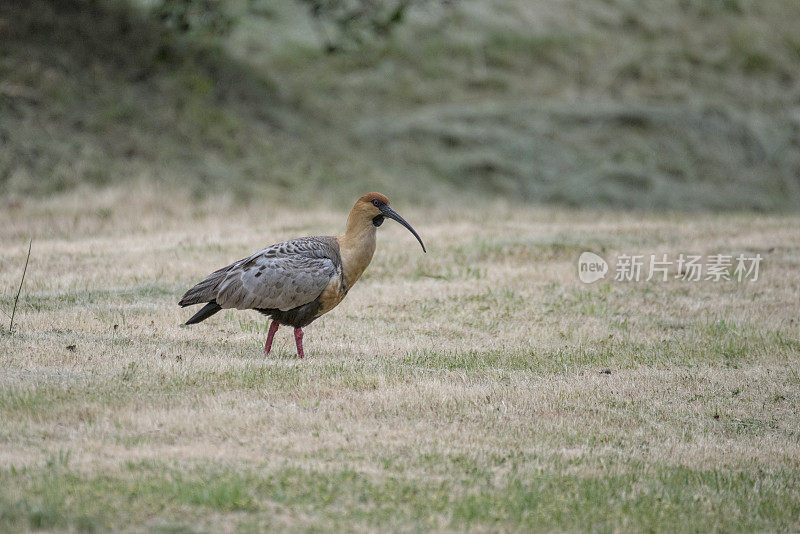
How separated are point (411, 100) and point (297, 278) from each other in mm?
19689

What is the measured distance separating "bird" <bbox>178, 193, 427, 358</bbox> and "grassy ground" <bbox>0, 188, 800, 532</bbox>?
1.63 feet

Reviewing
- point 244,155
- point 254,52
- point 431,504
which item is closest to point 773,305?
point 431,504

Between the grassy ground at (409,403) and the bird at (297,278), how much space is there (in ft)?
1.63

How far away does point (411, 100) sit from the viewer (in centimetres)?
2839

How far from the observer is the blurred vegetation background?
2216 cm

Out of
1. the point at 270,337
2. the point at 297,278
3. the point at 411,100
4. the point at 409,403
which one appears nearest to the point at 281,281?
the point at 297,278

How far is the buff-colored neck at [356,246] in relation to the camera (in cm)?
977

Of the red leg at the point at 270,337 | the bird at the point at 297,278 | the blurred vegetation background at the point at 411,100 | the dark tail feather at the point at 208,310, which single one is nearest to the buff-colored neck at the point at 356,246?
the bird at the point at 297,278

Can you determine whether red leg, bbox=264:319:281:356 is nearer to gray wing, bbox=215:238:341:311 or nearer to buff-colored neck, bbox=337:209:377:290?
gray wing, bbox=215:238:341:311

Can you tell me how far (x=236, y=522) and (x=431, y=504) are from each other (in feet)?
4.01

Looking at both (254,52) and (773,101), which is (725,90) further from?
(254,52)

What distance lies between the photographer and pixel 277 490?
6.23 metres

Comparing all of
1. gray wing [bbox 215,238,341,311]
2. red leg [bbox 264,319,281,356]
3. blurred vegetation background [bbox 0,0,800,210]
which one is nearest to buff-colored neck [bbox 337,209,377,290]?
gray wing [bbox 215,238,341,311]

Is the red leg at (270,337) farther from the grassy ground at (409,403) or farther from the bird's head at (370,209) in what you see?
the bird's head at (370,209)
